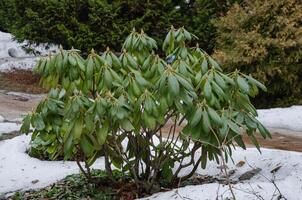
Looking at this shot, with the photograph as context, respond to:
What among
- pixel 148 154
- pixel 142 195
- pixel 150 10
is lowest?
pixel 142 195

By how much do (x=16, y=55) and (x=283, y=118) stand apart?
12.6 m

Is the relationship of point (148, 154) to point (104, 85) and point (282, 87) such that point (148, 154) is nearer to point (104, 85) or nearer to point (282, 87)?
point (104, 85)

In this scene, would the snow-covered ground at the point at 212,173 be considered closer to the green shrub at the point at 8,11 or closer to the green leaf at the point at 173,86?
the green leaf at the point at 173,86

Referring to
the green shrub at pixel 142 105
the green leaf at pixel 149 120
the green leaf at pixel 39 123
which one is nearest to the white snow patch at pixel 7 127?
the green shrub at pixel 142 105

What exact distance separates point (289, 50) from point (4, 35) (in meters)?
13.8

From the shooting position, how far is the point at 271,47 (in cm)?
928

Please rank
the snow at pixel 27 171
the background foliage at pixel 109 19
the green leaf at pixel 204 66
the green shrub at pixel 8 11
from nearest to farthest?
the green leaf at pixel 204 66 < the snow at pixel 27 171 < the background foliage at pixel 109 19 < the green shrub at pixel 8 11

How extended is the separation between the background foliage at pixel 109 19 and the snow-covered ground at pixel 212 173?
6614 millimetres

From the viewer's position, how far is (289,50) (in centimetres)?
928

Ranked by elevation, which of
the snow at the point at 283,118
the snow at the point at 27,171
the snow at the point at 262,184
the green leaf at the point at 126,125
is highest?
the green leaf at the point at 126,125

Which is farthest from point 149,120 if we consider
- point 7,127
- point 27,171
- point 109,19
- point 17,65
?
point 17,65

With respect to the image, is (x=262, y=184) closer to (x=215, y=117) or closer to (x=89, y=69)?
(x=215, y=117)

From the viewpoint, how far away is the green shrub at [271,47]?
9203mm

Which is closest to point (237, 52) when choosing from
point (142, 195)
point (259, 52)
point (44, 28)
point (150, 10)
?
point (259, 52)
